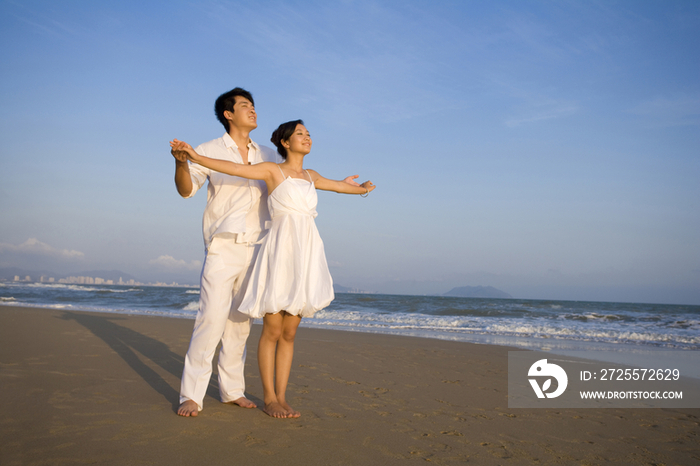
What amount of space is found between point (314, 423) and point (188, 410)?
0.82 metres

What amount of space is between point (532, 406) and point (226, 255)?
2.81 m

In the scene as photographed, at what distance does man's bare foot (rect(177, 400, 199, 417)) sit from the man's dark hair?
2.04 metres

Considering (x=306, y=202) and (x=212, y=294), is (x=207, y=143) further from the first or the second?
(x=212, y=294)

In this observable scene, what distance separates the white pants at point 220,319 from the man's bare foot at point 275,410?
0.36 m

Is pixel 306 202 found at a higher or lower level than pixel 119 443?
higher

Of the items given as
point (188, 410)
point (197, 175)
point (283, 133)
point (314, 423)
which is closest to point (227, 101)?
point (283, 133)

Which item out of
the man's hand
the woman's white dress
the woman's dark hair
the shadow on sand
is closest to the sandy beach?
the shadow on sand

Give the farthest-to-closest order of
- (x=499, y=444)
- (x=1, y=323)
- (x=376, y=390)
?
(x=1, y=323) → (x=376, y=390) → (x=499, y=444)

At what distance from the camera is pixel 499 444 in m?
2.67

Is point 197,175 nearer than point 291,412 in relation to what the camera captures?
No

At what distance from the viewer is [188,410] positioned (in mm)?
2844

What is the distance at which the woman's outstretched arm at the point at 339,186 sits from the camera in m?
3.46

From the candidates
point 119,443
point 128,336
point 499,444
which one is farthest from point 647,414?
point 128,336
